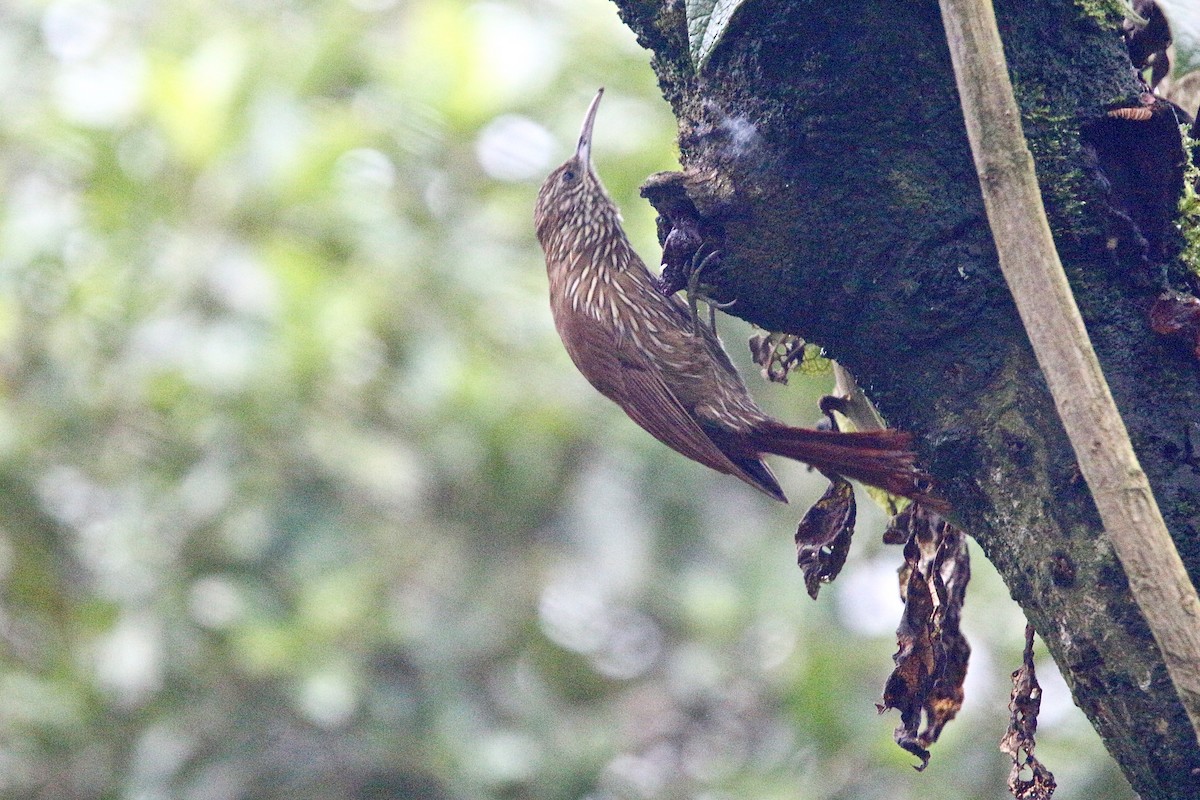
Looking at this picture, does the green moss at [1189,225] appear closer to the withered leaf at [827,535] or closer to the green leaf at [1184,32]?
the green leaf at [1184,32]

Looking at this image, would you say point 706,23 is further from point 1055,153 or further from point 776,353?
point 776,353

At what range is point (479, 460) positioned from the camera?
4922mm

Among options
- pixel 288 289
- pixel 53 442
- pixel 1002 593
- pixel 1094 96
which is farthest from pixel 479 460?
pixel 1094 96

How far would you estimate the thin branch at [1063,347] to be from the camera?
4.16ft

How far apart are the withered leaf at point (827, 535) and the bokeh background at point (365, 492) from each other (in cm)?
232

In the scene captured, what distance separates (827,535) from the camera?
1999 millimetres

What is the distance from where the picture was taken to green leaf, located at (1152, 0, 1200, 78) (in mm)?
1430

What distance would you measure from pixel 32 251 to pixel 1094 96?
158 inches

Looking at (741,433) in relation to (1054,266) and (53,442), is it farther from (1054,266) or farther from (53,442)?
(53,442)

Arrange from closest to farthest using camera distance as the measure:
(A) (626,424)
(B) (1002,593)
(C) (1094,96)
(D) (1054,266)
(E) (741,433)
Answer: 1. (D) (1054,266)
2. (C) (1094,96)
3. (E) (741,433)
4. (B) (1002,593)
5. (A) (626,424)

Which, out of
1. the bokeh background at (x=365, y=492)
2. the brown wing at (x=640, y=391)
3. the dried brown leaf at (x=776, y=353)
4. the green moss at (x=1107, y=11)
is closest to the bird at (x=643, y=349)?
the brown wing at (x=640, y=391)

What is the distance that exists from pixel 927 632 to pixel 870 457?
0.89 feet

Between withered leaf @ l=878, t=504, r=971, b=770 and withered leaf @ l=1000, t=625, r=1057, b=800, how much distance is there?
0.13m

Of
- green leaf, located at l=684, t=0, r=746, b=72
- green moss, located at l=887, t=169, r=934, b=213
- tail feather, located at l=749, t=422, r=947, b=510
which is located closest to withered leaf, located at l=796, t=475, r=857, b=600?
tail feather, located at l=749, t=422, r=947, b=510
